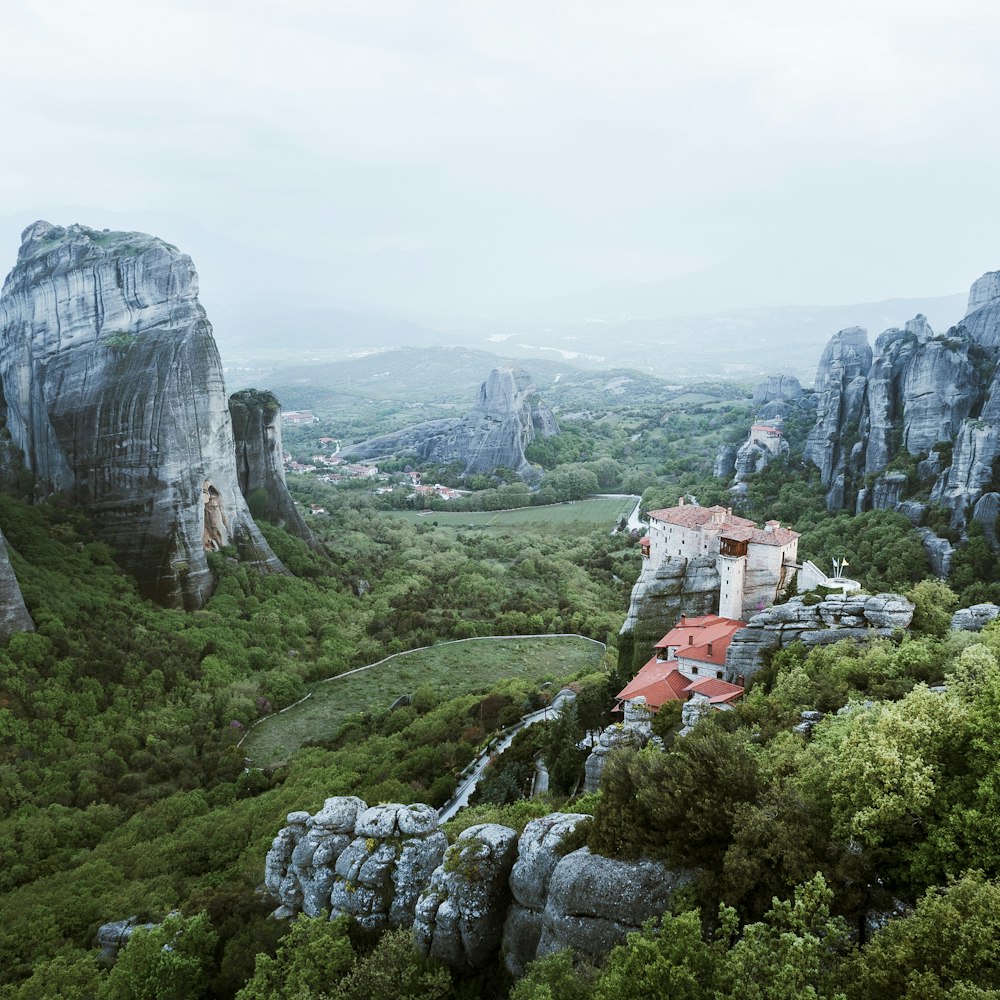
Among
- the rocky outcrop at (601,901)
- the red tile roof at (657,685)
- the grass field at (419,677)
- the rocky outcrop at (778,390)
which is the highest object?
the rocky outcrop at (778,390)

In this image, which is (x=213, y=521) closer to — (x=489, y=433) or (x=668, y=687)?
(x=668, y=687)

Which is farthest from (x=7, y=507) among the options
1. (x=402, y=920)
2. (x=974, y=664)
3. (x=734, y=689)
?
(x=974, y=664)

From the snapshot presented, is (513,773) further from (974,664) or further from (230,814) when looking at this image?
(974,664)

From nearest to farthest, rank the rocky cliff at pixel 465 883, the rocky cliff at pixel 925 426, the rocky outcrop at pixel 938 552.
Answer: the rocky cliff at pixel 465 883 → the rocky outcrop at pixel 938 552 → the rocky cliff at pixel 925 426

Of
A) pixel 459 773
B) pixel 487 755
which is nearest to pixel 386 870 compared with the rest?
pixel 459 773

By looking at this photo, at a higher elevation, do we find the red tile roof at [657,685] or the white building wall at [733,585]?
the white building wall at [733,585]

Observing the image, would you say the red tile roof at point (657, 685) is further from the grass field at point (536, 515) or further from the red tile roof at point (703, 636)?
the grass field at point (536, 515)

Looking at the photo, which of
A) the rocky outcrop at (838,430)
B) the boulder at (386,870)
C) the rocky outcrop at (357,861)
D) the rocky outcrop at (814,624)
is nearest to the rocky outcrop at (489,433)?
the rocky outcrop at (838,430)
